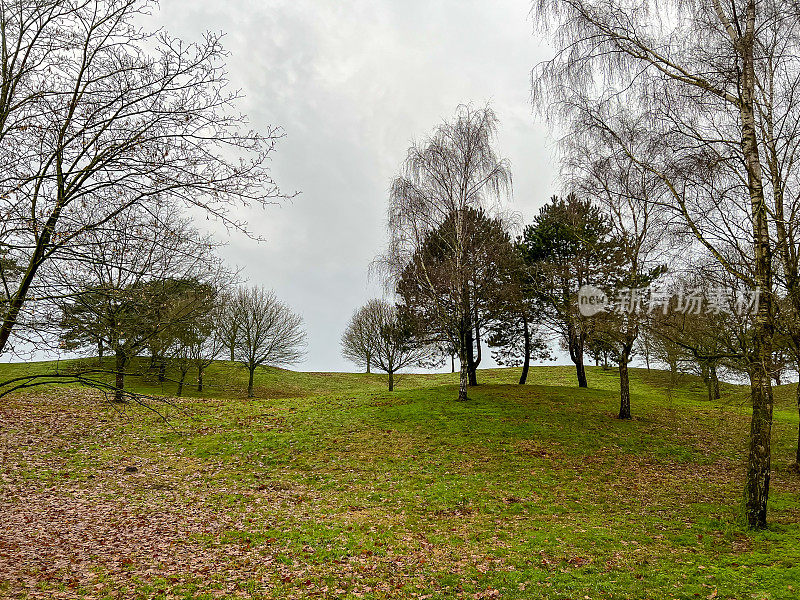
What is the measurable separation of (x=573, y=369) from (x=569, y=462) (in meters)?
33.4

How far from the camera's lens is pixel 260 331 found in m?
30.8

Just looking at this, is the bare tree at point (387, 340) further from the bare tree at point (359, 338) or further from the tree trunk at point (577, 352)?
the tree trunk at point (577, 352)

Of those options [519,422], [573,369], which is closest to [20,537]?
[519,422]

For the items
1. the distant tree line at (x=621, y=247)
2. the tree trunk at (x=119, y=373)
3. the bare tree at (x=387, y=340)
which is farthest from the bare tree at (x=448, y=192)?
the tree trunk at (x=119, y=373)

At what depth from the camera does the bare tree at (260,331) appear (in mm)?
30438

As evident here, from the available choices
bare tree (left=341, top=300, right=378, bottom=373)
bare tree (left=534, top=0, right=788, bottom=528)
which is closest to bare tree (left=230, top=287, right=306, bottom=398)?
bare tree (left=341, top=300, right=378, bottom=373)

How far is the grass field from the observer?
7062 mm

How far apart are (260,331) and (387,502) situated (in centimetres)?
2188

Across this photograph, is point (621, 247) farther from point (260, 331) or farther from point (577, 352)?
point (260, 331)

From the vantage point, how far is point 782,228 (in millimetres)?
11242

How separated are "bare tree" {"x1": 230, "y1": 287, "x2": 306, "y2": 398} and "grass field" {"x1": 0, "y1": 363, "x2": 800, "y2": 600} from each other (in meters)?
8.89

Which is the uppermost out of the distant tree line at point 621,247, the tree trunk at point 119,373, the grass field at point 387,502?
the distant tree line at point 621,247

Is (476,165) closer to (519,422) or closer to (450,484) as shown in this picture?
(519,422)

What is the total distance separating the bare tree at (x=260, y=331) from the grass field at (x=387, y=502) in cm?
889
